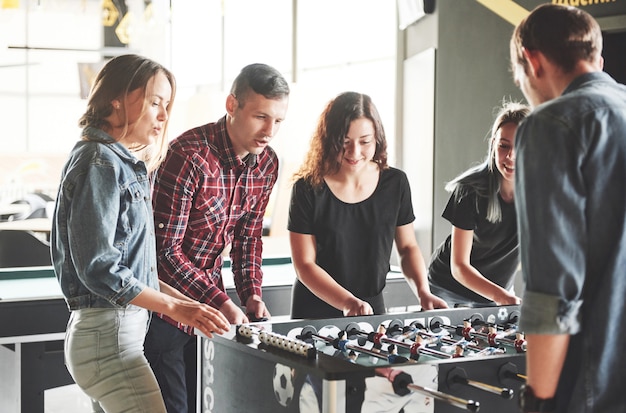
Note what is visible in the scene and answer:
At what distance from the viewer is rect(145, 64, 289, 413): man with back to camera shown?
2730 millimetres

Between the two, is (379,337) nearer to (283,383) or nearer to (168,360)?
(283,383)

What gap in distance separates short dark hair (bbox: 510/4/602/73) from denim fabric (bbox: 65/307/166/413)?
47.0 inches

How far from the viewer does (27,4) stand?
19.3ft

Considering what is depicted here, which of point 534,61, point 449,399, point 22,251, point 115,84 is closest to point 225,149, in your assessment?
point 115,84

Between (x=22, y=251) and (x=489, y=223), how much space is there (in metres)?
3.22

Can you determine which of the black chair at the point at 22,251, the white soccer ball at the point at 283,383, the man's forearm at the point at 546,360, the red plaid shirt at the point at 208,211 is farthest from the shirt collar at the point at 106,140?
the black chair at the point at 22,251

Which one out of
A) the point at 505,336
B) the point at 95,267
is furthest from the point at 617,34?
the point at 95,267

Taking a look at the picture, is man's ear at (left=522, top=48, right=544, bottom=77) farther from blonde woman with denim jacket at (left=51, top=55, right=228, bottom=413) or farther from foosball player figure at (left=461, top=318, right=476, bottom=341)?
foosball player figure at (left=461, top=318, right=476, bottom=341)

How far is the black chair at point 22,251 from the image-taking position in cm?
520

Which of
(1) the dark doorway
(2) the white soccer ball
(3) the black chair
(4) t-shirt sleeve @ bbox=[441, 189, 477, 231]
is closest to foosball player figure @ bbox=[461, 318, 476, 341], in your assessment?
(4) t-shirt sleeve @ bbox=[441, 189, 477, 231]

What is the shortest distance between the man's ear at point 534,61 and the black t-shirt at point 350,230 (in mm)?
1420

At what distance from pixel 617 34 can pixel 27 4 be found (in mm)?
Answer: 3884

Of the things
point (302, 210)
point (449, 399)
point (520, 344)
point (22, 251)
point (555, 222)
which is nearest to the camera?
point (555, 222)

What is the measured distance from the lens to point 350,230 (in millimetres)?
3041
